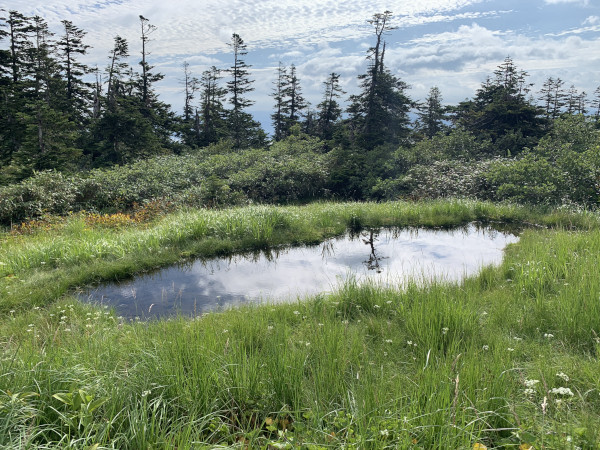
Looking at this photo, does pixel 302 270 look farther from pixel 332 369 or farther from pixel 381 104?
pixel 381 104

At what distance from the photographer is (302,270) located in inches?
324

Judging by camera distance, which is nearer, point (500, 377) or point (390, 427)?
point (390, 427)

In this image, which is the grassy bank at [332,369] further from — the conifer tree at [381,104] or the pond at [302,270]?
the conifer tree at [381,104]

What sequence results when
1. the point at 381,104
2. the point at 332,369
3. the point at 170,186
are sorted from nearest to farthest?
the point at 332,369 < the point at 170,186 < the point at 381,104

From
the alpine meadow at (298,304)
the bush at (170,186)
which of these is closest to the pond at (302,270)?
the alpine meadow at (298,304)

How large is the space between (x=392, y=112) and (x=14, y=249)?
2619cm

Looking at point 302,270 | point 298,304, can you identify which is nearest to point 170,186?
point 302,270

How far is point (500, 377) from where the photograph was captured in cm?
284

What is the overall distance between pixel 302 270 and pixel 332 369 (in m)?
5.02

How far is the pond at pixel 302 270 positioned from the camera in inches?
258

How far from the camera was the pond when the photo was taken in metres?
6.55

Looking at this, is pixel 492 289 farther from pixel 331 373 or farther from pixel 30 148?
pixel 30 148

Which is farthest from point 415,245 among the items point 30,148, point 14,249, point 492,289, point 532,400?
point 30,148

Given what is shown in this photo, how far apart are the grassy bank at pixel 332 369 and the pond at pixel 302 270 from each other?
0.77 meters
